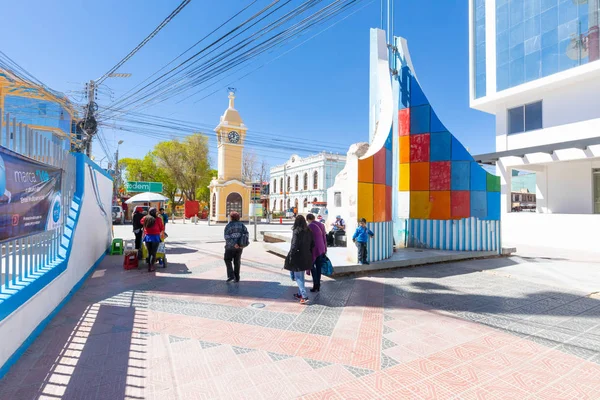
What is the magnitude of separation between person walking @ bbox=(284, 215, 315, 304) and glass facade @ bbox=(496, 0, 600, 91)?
1716 cm

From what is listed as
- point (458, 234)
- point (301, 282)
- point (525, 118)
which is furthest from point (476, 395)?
point (525, 118)

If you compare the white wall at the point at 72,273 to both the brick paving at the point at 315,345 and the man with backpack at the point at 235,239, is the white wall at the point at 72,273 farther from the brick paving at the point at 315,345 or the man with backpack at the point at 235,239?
A: the man with backpack at the point at 235,239

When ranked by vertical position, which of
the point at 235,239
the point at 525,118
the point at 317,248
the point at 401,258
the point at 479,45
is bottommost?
the point at 401,258

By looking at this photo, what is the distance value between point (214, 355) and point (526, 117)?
19993mm

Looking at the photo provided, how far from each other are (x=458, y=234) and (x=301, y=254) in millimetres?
7161

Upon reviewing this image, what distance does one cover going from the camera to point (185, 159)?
4059 centimetres

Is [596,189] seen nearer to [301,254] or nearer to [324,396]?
[301,254]

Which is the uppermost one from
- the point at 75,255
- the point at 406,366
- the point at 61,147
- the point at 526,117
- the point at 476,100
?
the point at 476,100

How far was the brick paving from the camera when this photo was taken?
2.95 metres

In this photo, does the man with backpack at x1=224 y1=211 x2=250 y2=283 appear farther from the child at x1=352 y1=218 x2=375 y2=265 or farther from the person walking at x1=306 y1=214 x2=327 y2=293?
the child at x1=352 y1=218 x2=375 y2=265

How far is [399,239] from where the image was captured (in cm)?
1105

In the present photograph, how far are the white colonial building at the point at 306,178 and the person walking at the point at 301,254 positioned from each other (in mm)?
36308

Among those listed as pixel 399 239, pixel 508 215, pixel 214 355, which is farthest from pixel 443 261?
pixel 508 215

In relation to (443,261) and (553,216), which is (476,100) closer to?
(553,216)
